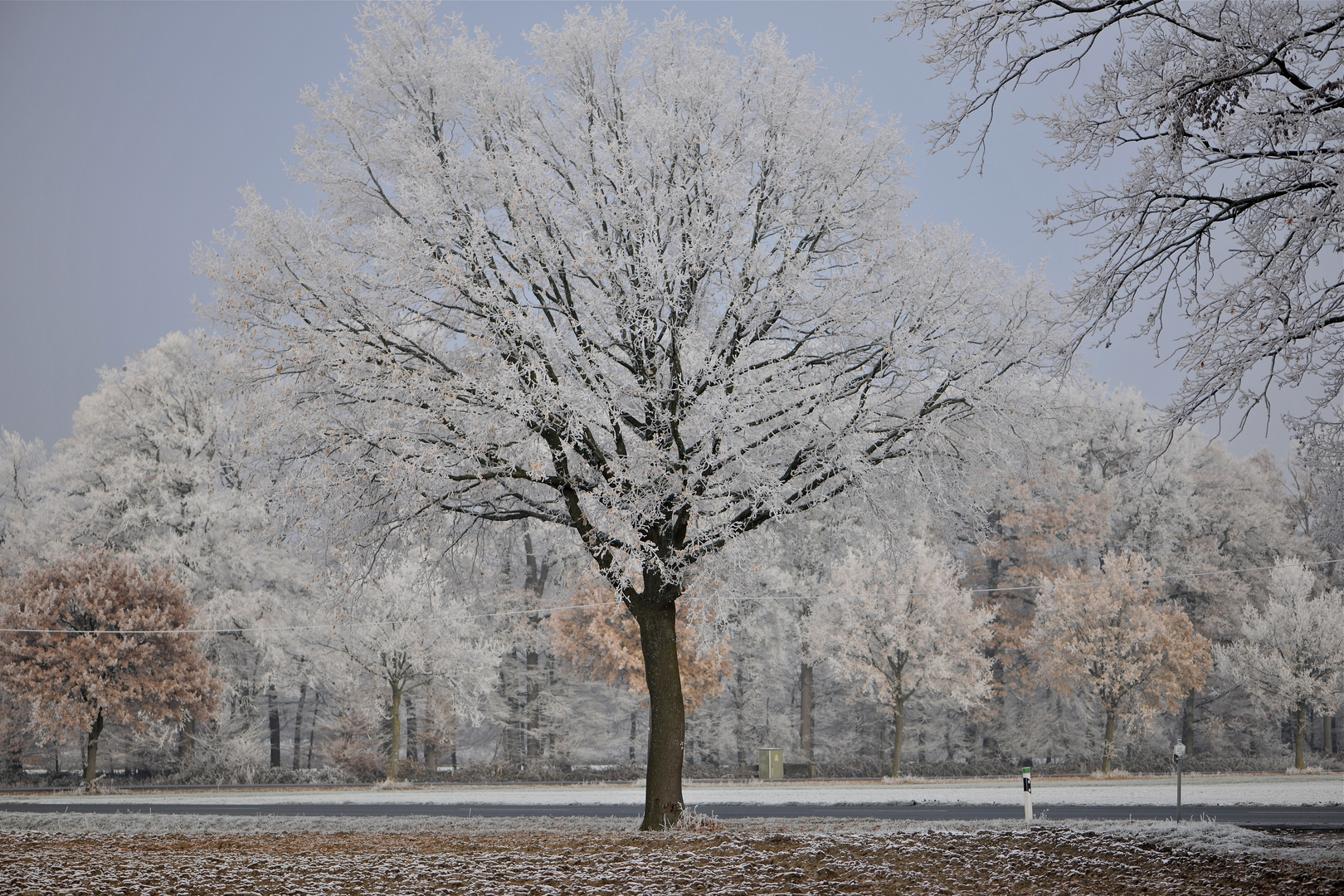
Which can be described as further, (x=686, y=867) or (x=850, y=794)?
(x=850, y=794)

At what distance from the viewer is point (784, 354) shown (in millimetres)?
13547

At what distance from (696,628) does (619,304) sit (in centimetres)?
1708

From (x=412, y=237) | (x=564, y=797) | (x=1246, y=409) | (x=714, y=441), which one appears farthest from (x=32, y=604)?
(x=1246, y=409)

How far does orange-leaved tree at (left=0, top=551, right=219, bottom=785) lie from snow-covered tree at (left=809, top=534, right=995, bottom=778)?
22.8 m

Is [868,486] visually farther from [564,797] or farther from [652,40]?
[564,797]

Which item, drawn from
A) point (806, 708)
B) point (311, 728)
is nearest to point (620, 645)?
point (806, 708)

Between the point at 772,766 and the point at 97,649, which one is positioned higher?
the point at 97,649

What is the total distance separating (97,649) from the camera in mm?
27156

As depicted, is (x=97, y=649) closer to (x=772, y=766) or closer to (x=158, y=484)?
(x=158, y=484)

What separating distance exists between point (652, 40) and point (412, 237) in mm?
5130

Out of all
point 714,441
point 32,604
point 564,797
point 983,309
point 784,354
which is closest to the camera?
point 714,441

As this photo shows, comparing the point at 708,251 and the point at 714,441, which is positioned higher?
the point at 708,251

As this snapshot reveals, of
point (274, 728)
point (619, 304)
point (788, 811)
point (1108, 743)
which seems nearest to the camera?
point (619, 304)

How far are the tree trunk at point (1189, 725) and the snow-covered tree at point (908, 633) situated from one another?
11.8 metres
